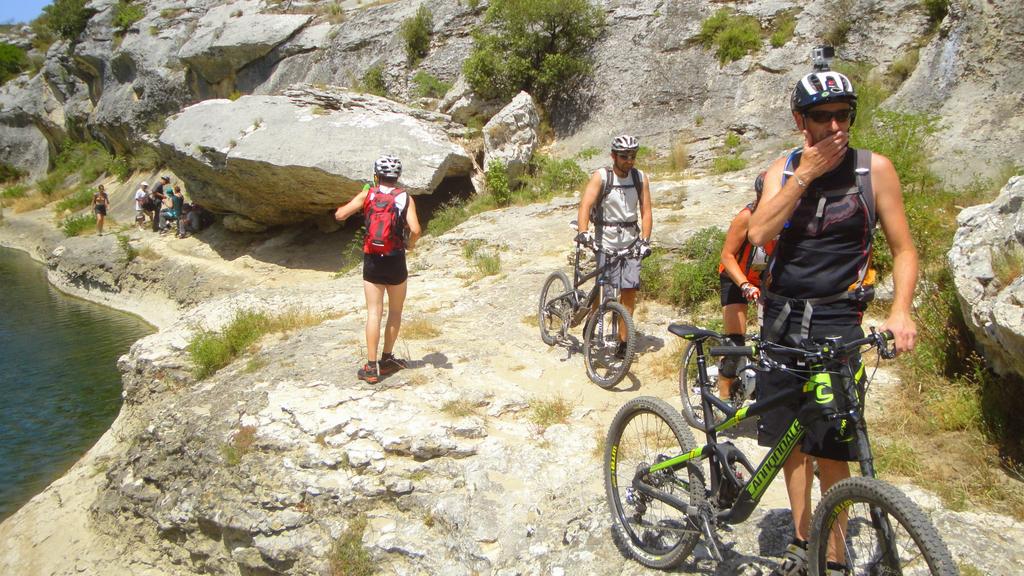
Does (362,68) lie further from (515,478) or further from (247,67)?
(515,478)

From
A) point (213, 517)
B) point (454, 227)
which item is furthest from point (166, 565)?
point (454, 227)

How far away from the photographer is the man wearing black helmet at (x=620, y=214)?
5855 millimetres

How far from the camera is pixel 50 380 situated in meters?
11.5

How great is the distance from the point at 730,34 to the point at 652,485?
44.2 ft

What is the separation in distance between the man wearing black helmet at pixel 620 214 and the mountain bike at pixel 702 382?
2.79 ft

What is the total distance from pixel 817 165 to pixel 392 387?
4227mm

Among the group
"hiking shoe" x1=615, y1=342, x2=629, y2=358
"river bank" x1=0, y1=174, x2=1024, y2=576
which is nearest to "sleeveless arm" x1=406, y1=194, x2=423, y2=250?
"river bank" x1=0, y1=174, x2=1024, y2=576

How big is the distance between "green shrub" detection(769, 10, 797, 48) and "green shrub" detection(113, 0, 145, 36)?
2316 centimetres

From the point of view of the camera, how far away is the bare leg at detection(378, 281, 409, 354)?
581 centimetres

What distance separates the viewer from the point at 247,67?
2073 centimetres

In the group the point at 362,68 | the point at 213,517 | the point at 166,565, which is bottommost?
the point at 166,565

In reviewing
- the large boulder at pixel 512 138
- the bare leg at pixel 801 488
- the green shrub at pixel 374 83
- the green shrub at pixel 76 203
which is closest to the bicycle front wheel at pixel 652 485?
the bare leg at pixel 801 488

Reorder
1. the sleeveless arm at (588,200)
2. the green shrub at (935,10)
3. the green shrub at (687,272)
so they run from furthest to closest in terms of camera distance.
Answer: the green shrub at (935,10) → the green shrub at (687,272) → the sleeveless arm at (588,200)

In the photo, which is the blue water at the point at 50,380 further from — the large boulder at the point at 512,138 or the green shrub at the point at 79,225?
the large boulder at the point at 512,138
